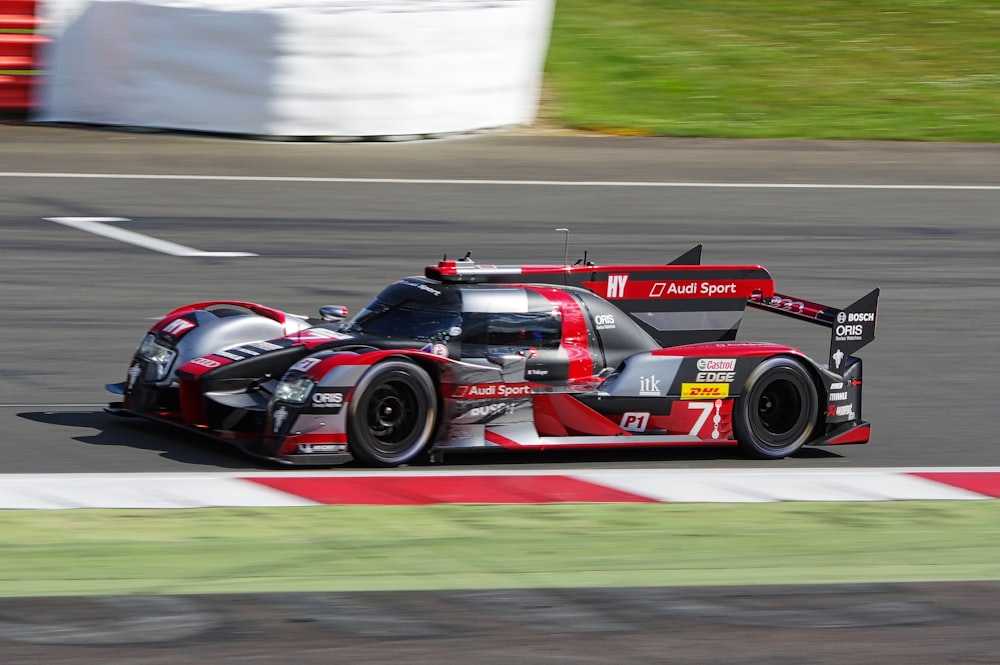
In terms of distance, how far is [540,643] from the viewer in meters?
5.71

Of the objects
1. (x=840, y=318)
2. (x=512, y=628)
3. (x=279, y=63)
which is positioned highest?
(x=279, y=63)

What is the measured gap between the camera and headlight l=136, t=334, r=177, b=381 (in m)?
9.02

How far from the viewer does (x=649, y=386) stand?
901cm

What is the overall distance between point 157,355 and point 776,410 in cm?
358

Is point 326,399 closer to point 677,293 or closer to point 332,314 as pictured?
point 332,314

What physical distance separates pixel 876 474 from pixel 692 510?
4.79 ft

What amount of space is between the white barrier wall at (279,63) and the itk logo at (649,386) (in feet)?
30.5

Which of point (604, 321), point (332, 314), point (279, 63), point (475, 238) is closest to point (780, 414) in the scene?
point (604, 321)

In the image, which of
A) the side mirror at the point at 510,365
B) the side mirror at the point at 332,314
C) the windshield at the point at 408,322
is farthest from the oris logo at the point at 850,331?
the side mirror at the point at 332,314

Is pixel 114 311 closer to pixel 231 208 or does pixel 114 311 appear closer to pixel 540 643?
pixel 231 208

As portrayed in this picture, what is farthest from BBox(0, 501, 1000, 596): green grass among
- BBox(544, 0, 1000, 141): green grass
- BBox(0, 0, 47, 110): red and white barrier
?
BBox(544, 0, 1000, 141): green grass

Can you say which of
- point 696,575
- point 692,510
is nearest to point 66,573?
point 696,575

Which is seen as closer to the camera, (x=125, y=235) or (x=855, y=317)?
(x=855, y=317)

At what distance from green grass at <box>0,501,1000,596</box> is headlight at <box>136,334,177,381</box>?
167 cm
